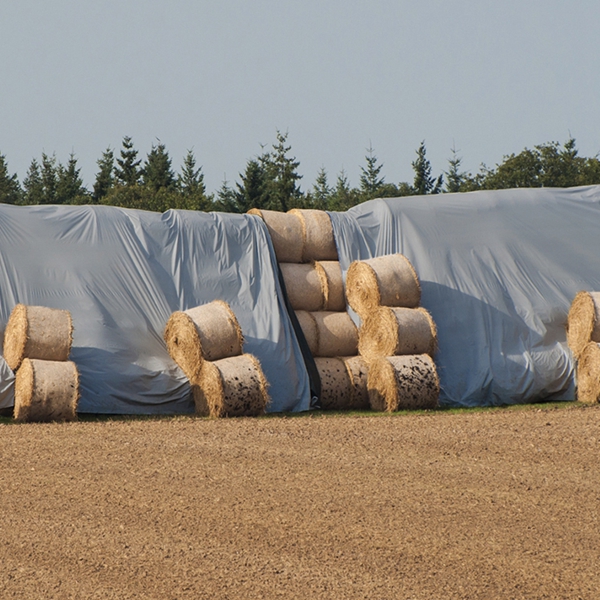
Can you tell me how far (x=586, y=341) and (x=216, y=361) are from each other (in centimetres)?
533

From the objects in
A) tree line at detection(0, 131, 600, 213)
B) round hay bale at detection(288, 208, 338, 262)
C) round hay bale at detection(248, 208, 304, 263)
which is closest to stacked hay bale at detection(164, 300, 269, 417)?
round hay bale at detection(248, 208, 304, 263)

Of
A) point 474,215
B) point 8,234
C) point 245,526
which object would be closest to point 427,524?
point 245,526

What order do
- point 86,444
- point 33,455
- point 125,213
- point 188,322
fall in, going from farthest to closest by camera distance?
1. point 125,213
2. point 188,322
3. point 86,444
4. point 33,455

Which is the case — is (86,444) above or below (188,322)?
below

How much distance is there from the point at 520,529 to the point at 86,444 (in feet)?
13.7

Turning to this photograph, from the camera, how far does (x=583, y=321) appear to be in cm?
1286

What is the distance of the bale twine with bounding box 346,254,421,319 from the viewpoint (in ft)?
40.7

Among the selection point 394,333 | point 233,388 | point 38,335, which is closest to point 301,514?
point 233,388

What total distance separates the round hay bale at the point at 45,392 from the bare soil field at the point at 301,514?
3.34ft

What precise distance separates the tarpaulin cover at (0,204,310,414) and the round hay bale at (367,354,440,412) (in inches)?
41.7

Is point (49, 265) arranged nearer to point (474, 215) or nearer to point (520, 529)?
point (474, 215)

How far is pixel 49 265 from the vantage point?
12094 millimetres

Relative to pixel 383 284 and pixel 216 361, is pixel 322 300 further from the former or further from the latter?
pixel 216 361

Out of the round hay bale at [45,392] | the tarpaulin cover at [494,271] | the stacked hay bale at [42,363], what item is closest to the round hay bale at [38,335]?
the stacked hay bale at [42,363]
